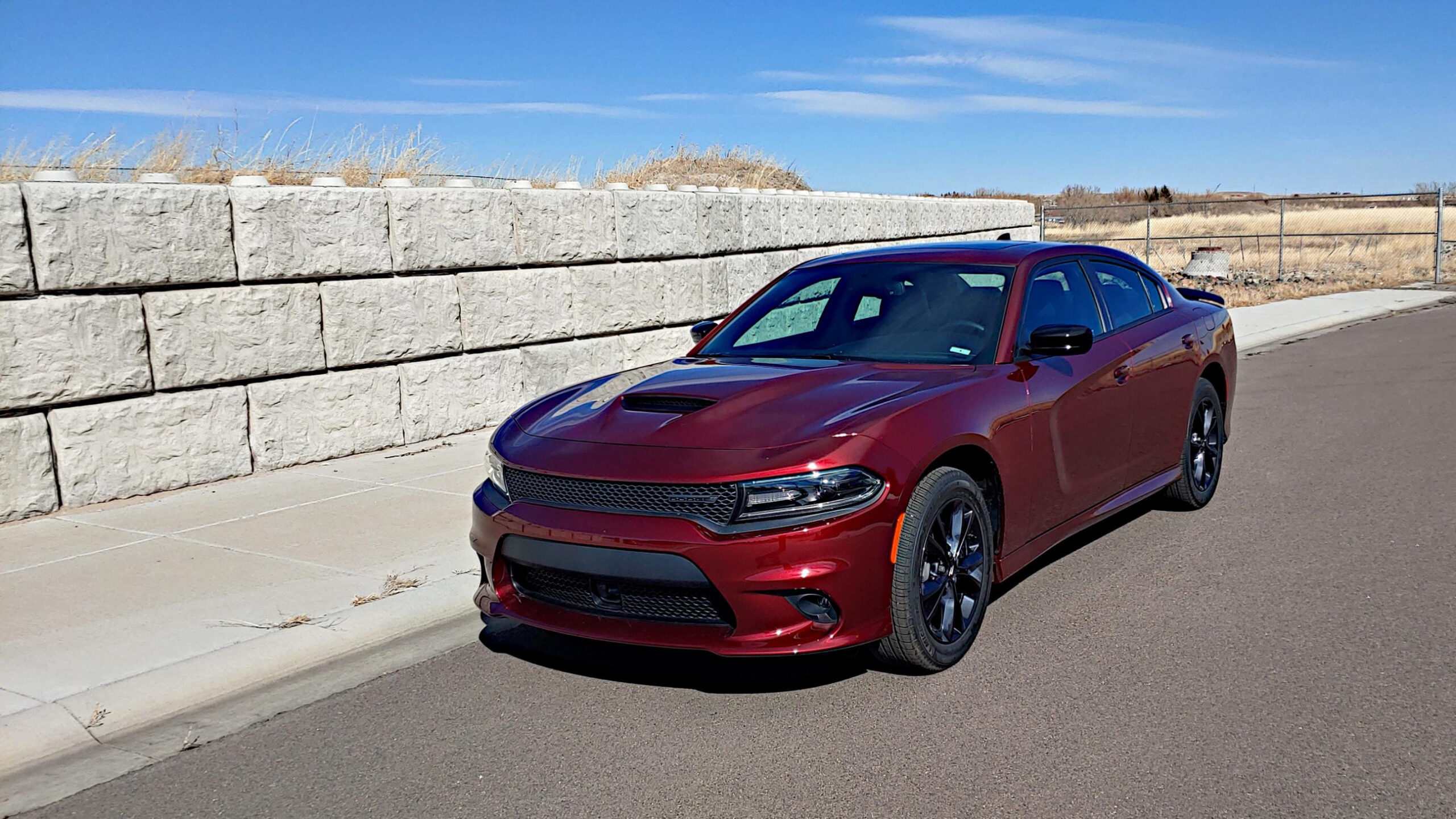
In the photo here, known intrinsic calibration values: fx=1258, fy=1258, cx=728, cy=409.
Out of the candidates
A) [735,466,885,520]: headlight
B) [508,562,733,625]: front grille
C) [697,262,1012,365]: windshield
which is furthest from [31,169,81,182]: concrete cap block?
[735,466,885,520]: headlight

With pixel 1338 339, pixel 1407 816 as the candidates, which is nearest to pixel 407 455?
pixel 1407 816

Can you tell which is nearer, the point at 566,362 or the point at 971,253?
the point at 971,253

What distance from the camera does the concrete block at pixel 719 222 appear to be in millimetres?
12141

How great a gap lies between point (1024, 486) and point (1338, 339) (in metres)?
13.3

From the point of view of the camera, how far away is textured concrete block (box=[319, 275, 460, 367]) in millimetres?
8633

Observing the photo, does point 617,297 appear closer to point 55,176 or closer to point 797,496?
point 55,176

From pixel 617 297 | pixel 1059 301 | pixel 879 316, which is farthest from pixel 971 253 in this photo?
pixel 617 297

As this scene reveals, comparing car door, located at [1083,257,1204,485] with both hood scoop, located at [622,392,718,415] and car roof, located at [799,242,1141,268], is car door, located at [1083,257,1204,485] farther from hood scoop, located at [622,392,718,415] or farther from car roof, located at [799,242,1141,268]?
hood scoop, located at [622,392,718,415]

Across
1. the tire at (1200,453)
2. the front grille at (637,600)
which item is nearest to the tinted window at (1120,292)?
the tire at (1200,453)

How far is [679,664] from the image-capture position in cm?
482

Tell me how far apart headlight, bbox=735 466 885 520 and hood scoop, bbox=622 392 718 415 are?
59 cm

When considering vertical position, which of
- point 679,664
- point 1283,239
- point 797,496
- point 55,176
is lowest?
point 679,664

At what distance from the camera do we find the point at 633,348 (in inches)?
446

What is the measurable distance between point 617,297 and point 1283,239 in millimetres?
29003
